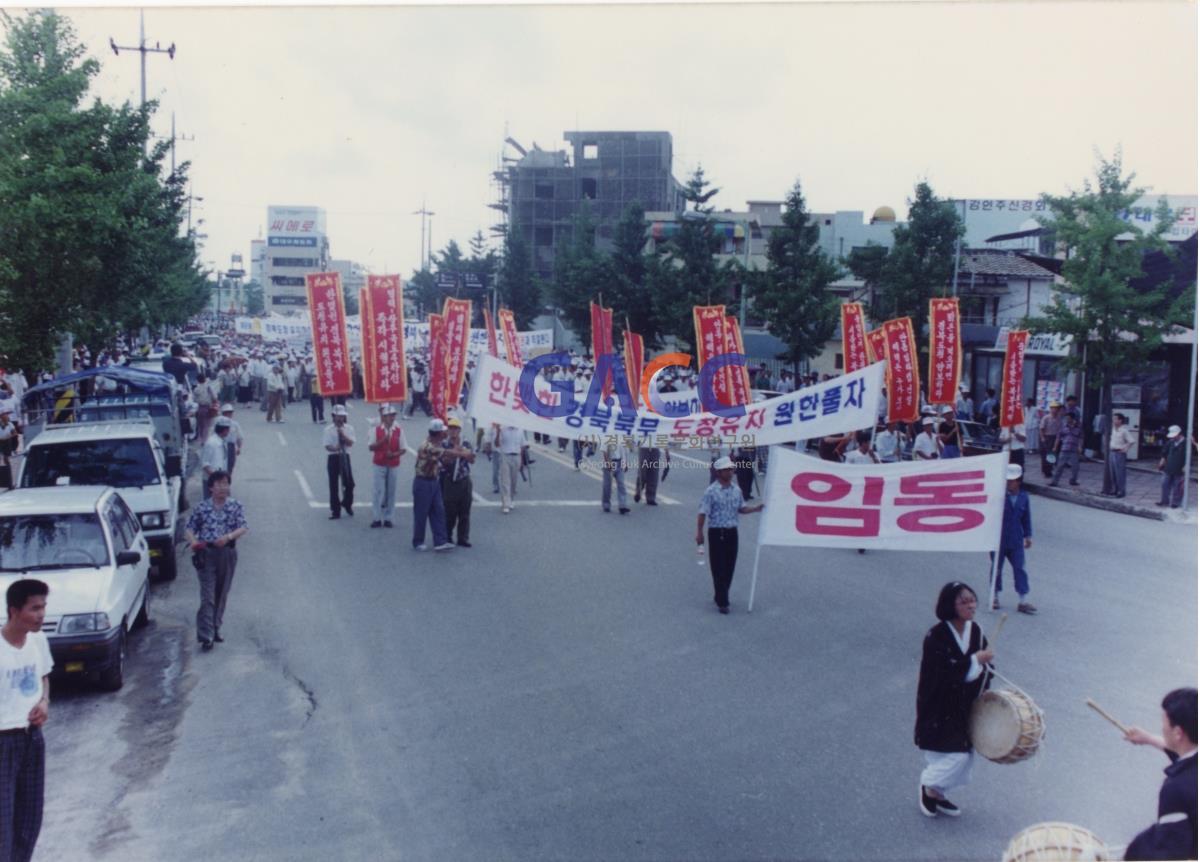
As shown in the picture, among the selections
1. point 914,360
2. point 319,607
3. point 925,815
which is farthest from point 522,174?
point 925,815

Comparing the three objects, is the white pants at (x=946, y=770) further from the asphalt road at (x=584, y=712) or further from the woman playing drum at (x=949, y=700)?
the asphalt road at (x=584, y=712)

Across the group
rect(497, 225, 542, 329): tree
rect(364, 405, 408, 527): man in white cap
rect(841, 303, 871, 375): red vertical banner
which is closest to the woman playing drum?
rect(364, 405, 408, 527): man in white cap

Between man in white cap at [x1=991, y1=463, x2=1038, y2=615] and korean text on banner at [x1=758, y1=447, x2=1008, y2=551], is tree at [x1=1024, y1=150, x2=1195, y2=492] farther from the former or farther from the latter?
korean text on banner at [x1=758, y1=447, x2=1008, y2=551]

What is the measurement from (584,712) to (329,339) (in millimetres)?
11563

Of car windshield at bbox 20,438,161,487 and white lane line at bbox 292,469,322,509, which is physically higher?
car windshield at bbox 20,438,161,487

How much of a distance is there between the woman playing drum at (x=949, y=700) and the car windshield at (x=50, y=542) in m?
6.73

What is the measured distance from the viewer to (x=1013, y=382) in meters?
20.9

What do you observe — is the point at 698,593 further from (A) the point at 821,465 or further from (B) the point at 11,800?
(B) the point at 11,800

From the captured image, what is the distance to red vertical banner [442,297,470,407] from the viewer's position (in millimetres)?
21734

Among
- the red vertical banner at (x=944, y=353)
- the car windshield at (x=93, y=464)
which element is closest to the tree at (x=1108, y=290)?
the red vertical banner at (x=944, y=353)

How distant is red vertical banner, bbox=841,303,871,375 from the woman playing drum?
18027mm

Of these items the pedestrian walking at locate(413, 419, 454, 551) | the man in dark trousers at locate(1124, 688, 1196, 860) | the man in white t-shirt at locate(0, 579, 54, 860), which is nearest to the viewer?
the man in dark trousers at locate(1124, 688, 1196, 860)

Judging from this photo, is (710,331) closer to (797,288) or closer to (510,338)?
(510,338)

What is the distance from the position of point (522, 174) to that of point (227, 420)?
65.3 meters
